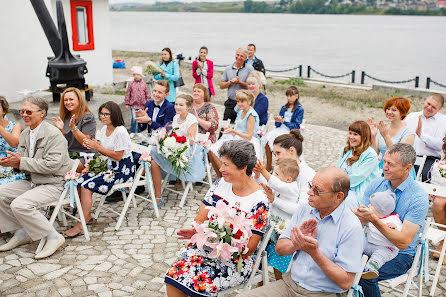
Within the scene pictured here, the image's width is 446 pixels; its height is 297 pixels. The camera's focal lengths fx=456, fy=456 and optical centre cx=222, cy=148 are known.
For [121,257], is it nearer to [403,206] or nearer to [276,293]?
[276,293]

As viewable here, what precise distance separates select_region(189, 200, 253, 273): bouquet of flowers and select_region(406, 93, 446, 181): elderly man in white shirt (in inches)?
170

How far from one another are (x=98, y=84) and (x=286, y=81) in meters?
9.72

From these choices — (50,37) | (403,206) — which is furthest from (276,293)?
(50,37)

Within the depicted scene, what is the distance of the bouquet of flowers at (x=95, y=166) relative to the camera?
598cm

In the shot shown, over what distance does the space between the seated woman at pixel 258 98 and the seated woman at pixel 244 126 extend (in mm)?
793

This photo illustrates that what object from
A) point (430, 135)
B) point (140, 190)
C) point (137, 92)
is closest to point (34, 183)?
point (140, 190)

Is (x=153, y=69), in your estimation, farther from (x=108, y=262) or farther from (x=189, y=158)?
(x=108, y=262)

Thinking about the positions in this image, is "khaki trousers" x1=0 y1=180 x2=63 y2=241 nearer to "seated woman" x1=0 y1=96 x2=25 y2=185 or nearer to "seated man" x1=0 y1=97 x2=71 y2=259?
"seated man" x1=0 y1=97 x2=71 y2=259

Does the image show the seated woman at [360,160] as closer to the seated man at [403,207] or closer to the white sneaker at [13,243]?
the seated man at [403,207]

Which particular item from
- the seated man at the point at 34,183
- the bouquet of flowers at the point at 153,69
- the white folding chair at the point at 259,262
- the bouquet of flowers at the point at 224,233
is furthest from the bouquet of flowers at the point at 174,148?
the bouquet of flowers at the point at 153,69

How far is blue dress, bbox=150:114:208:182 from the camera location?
698 cm

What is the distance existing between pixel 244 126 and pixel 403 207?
152 inches

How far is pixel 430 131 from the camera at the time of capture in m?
6.99

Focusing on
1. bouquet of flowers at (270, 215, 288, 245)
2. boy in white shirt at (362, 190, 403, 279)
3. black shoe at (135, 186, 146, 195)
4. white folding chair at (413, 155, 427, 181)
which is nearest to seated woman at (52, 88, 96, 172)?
black shoe at (135, 186, 146, 195)
